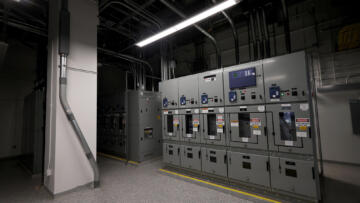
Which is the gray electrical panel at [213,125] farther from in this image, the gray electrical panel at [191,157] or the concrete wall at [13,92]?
the concrete wall at [13,92]

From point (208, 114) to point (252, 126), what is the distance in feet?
3.28

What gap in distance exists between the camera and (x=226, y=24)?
524cm

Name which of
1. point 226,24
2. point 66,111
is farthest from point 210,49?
point 66,111

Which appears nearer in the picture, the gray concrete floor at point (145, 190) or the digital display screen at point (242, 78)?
the gray concrete floor at point (145, 190)

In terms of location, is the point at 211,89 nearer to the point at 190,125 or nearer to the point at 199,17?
the point at 190,125

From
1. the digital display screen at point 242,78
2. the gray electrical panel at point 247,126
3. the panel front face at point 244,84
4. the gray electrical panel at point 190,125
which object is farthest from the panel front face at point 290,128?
the gray electrical panel at point 190,125

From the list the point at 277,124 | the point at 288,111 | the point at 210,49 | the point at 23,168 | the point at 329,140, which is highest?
the point at 210,49

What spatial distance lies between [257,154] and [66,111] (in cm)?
369

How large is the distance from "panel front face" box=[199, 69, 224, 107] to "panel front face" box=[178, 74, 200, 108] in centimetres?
12

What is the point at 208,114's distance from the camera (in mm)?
3648

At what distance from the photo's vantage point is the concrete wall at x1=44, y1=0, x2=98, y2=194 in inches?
119

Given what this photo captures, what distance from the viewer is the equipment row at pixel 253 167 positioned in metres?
2.46

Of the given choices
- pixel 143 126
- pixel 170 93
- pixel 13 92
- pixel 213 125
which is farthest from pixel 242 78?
pixel 13 92

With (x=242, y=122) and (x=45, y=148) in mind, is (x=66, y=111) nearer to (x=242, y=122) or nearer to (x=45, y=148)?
(x=45, y=148)
